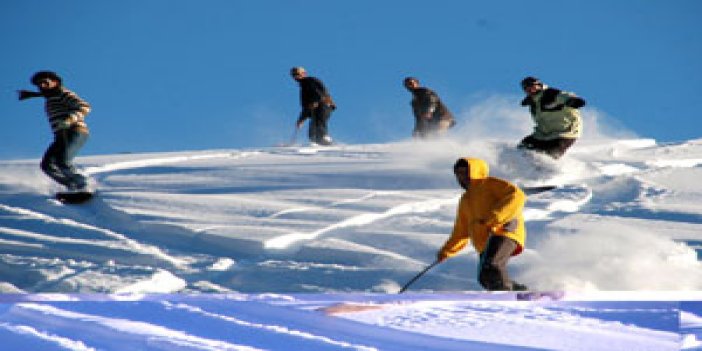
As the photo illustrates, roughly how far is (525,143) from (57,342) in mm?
7447

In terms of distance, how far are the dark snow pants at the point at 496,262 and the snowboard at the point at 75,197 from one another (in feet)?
20.5

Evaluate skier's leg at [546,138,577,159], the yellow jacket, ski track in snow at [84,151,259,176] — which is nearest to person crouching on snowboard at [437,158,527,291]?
the yellow jacket

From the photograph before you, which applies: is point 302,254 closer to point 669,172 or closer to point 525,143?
point 525,143

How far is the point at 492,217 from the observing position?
24.2 feet

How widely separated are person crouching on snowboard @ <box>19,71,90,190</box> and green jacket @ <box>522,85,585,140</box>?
5.06 m

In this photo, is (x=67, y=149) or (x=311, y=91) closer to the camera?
(x=67, y=149)

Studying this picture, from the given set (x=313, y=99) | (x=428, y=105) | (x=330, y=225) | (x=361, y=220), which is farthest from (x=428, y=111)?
(x=330, y=225)

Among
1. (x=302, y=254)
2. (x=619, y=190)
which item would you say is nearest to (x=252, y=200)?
(x=302, y=254)

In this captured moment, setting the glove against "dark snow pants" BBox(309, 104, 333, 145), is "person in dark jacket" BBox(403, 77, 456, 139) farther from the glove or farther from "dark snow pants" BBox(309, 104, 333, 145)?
the glove

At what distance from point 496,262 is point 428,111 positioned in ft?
36.5

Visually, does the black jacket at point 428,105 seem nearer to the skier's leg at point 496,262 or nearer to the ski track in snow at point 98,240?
the ski track in snow at point 98,240

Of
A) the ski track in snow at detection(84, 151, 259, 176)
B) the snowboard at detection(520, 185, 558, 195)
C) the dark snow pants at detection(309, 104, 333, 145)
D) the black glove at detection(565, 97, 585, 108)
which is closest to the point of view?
the black glove at detection(565, 97, 585, 108)

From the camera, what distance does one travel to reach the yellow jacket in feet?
24.1

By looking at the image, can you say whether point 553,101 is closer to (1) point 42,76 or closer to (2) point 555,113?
(2) point 555,113
